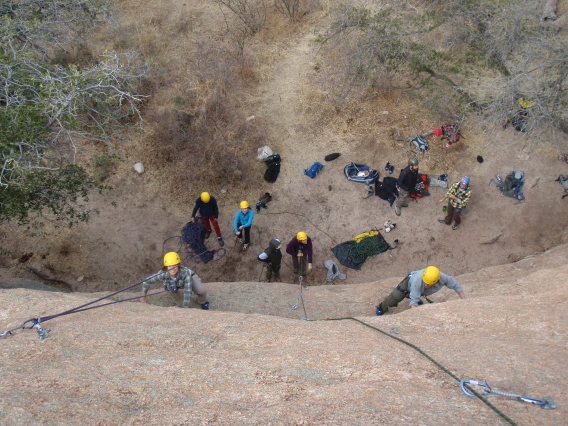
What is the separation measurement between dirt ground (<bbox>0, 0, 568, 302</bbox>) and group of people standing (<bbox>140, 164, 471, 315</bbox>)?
43 cm

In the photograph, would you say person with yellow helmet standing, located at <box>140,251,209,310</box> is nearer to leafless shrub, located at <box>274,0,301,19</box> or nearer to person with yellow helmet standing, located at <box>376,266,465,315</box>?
person with yellow helmet standing, located at <box>376,266,465,315</box>

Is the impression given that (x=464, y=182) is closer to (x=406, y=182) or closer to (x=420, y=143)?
(x=406, y=182)

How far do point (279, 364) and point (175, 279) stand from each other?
2286 millimetres

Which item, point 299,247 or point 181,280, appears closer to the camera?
point 181,280

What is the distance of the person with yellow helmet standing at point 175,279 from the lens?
215 inches

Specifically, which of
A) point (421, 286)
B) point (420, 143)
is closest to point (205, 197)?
point (421, 286)

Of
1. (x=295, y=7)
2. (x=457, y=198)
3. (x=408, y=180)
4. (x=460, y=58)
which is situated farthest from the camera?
(x=295, y=7)

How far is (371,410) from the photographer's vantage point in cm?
336

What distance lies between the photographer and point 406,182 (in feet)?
28.4

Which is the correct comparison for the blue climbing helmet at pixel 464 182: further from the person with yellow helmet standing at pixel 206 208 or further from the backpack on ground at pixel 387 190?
the person with yellow helmet standing at pixel 206 208

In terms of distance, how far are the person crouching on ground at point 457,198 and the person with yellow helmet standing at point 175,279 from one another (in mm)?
5537

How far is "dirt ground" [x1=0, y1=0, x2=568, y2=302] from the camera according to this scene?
348 inches

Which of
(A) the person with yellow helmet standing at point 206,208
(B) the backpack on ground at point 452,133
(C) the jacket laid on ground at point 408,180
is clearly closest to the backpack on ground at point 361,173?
(C) the jacket laid on ground at point 408,180

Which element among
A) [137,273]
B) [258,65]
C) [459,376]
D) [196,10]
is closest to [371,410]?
[459,376]
